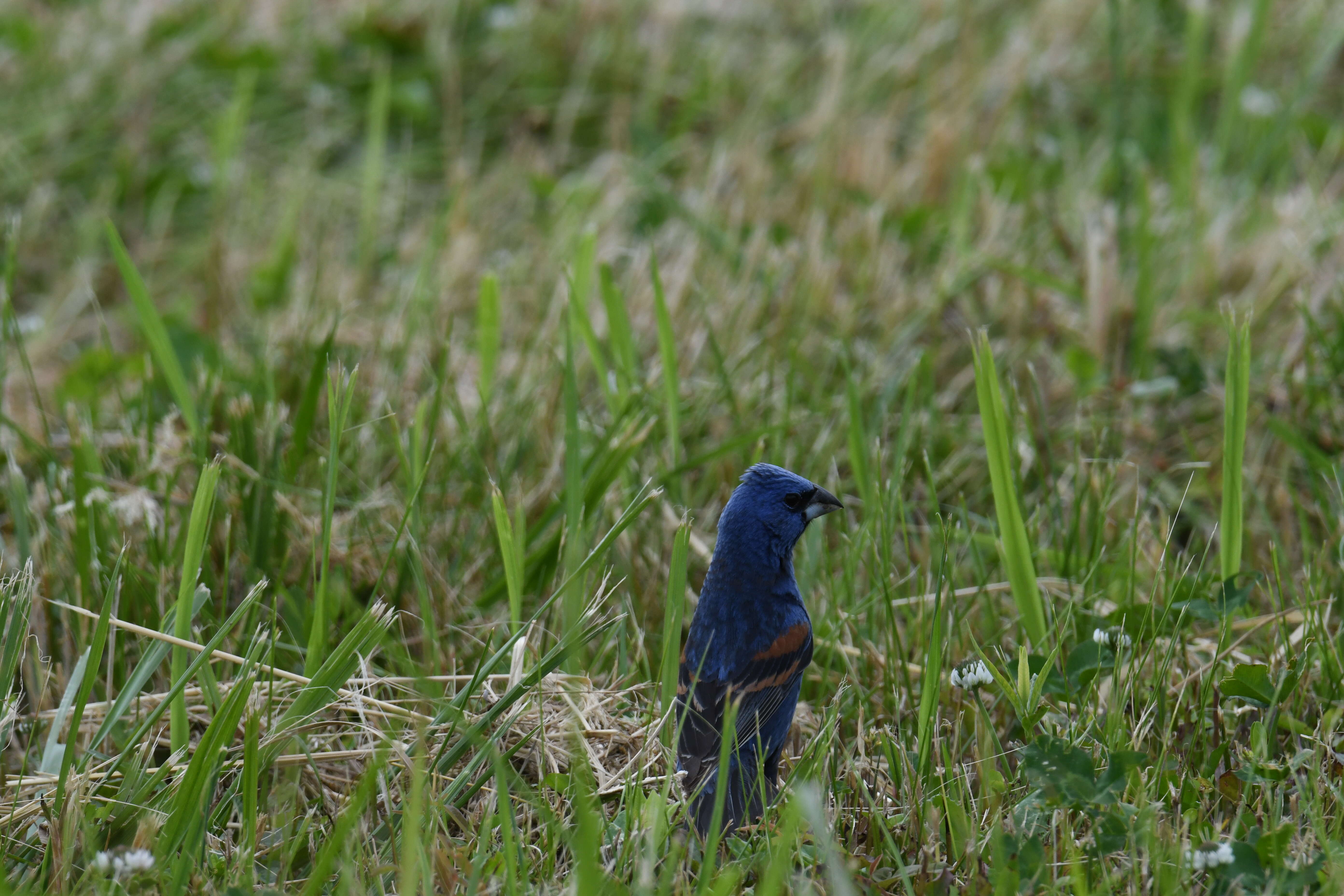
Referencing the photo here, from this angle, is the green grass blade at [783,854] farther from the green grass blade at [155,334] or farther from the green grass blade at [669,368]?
the green grass blade at [155,334]

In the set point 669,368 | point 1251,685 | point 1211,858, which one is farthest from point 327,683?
point 1251,685

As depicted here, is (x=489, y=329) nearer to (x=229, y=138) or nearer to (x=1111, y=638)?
(x=1111, y=638)

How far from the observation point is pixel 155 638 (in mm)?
2287

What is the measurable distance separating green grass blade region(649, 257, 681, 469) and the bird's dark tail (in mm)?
928

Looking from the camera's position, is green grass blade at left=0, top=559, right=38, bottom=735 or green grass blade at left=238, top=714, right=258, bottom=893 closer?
green grass blade at left=238, top=714, right=258, bottom=893

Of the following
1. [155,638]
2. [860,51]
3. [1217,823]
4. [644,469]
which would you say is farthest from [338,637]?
[860,51]

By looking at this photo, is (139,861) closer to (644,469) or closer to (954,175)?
(644,469)

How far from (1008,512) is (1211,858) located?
852mm

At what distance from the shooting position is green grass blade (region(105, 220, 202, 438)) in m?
3.07

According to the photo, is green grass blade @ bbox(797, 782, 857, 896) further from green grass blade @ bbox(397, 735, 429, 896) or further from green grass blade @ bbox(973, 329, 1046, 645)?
green grass blade @ bbox(973, 329, 1046, 645)

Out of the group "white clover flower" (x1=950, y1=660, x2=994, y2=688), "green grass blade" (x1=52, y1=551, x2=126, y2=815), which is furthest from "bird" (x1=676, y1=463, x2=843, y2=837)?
"green grass blade" (x1=52, y1=551, x2=126, y2=815)

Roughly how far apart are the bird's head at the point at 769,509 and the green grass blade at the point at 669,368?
488 mm

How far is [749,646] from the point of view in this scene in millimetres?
2494

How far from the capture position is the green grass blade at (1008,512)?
2604 millimetres
